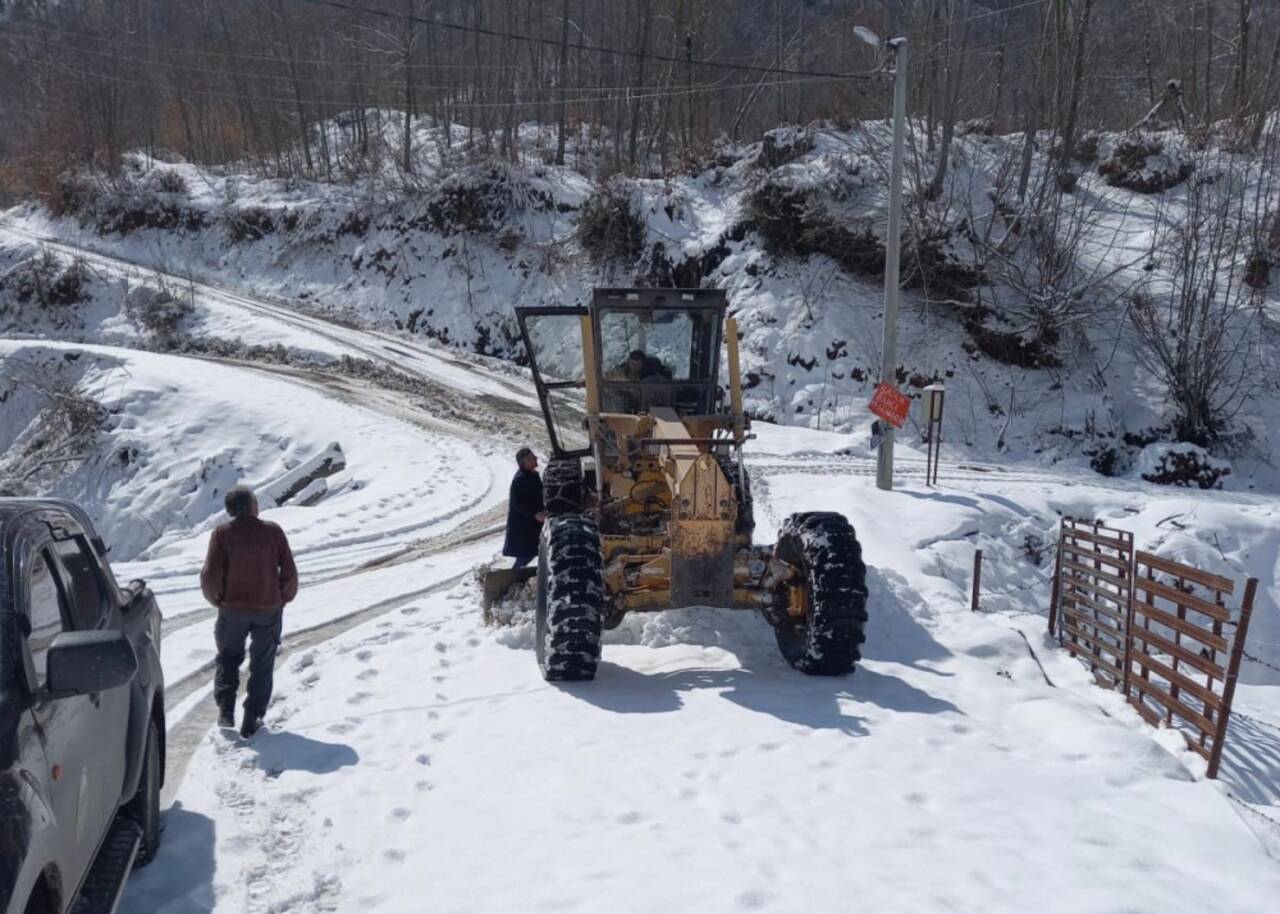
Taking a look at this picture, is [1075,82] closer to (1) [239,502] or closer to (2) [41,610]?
(1) [239,502]

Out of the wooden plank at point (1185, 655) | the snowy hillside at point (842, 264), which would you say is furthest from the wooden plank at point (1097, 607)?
the snowy hillside at point (842, 264)

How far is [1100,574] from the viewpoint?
9148 millimetres

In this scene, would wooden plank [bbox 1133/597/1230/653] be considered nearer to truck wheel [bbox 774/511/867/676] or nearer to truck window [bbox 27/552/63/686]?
truck wheel [bbox 774/511/867/676]

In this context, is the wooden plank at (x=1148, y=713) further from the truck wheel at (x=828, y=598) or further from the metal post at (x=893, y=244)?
the metal post at (x=893, y=244)

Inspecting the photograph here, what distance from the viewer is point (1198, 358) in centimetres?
2208

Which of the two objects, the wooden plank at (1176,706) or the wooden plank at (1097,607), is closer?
the wooden plank at (1176,706)

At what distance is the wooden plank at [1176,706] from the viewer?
21.6 feet

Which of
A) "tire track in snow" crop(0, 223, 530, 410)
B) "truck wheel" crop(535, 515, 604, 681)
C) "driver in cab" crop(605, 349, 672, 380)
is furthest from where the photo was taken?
"tire track in snow" crop(0, 223, 530, 410)

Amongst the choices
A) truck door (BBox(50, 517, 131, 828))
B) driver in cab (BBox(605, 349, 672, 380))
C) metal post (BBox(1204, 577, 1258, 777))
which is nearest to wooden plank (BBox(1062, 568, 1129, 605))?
metal post (BBox(1204, 577, 1258, 777))

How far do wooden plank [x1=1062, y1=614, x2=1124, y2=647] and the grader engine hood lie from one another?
144 inches

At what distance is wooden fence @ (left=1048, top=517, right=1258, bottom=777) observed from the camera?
646 cm

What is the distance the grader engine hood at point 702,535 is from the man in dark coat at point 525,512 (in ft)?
8.50

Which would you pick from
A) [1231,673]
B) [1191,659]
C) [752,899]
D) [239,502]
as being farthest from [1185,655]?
[239,502]

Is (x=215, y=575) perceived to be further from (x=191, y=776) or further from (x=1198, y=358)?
(x=1198, y=358)
